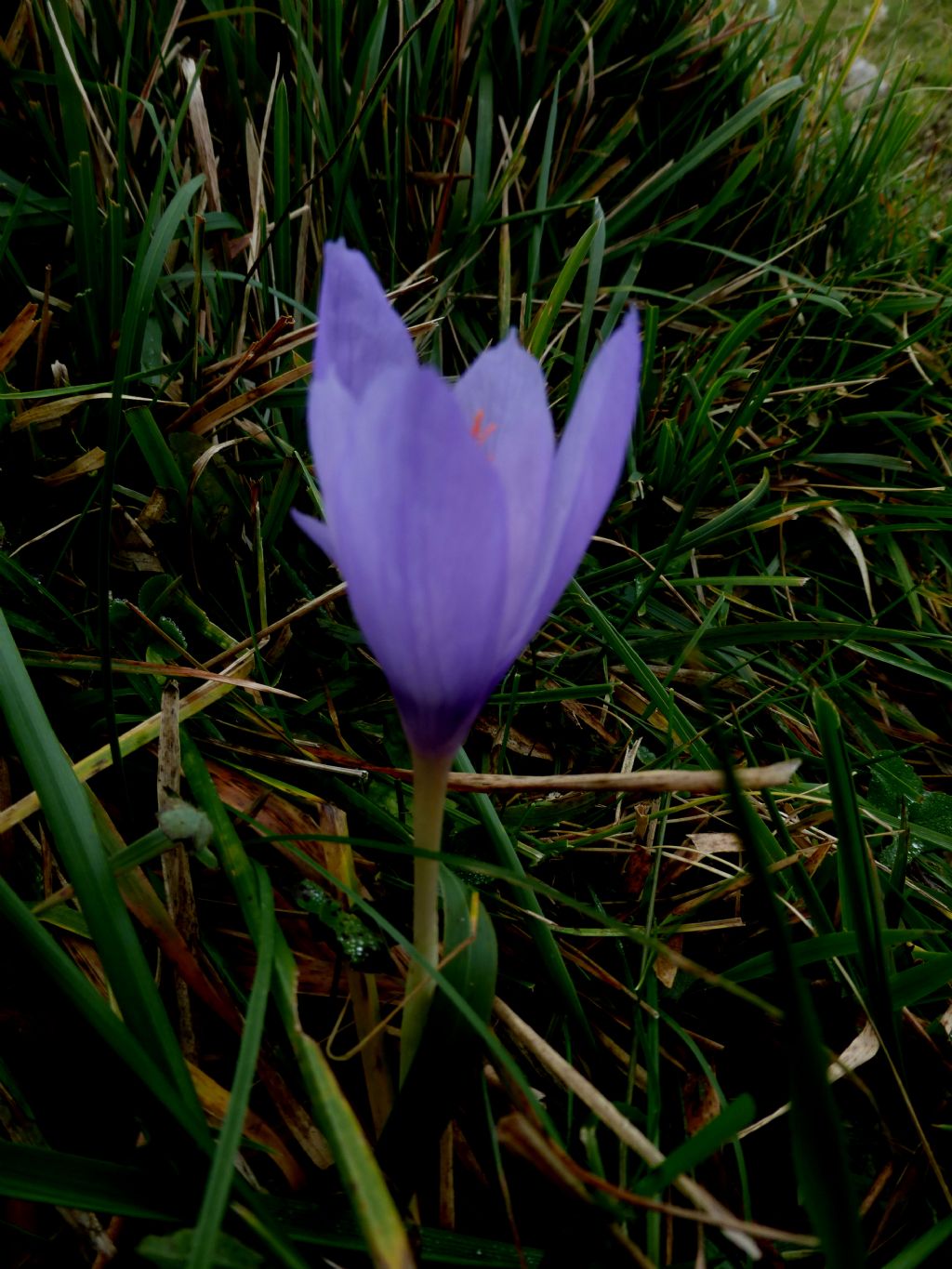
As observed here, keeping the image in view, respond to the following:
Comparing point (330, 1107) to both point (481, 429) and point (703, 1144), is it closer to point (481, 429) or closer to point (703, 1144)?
point (703, 1144)

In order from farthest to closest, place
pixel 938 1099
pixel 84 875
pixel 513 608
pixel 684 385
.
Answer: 1. pixel 684 385
2. pixel 938 1099
3. pixel 84 875
4. pixel 513 608

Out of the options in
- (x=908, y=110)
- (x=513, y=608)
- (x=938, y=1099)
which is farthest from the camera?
(x=908, y=110)

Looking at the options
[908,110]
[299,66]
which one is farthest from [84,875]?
[908,110]

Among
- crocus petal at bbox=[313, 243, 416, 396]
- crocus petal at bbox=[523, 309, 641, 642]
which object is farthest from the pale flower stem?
crocus petal at bbox=[313, 243, 416, 396]

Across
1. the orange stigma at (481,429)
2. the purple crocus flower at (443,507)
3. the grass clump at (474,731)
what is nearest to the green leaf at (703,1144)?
the grass clump at (474,731)

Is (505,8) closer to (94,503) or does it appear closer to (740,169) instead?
(740,169)

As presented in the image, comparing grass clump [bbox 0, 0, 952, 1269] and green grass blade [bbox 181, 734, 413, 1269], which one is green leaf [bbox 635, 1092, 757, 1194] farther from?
green grass blade [bbox 181, 734, 413, 1269]

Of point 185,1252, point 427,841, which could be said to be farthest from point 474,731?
point 185,1252

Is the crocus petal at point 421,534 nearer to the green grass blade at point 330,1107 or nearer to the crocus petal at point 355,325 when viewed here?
the crocus petal at point 355,325
